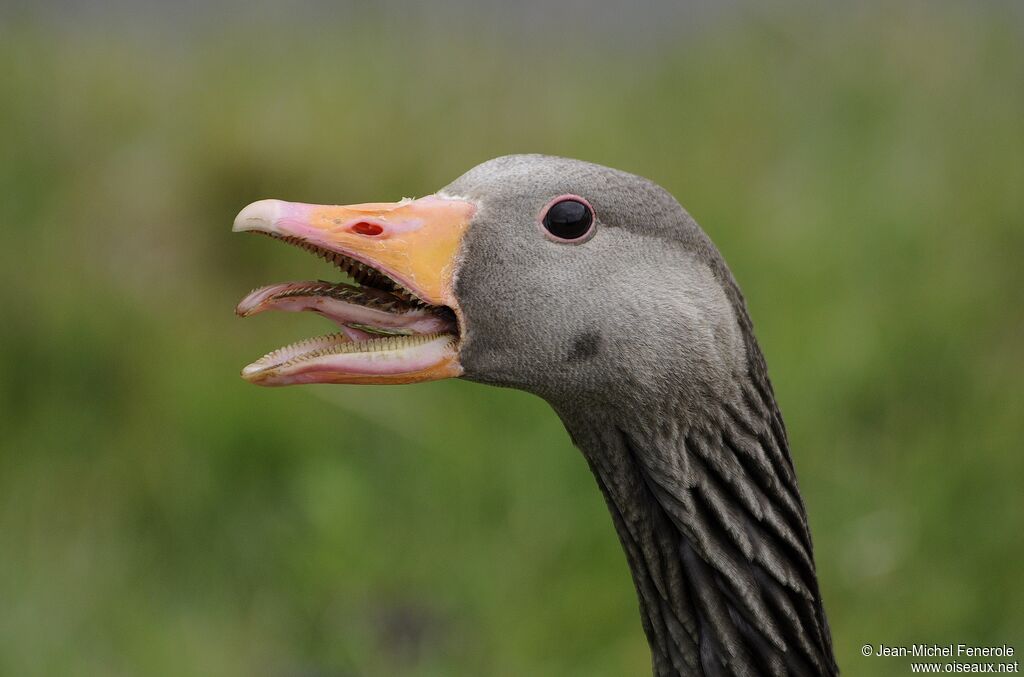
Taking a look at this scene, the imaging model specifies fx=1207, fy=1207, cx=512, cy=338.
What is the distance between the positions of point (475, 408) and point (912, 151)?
3.10m

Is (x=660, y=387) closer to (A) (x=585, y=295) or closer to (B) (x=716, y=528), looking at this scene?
(A) (x=585, y=295)

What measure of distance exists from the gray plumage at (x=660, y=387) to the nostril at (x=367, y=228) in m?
0.21

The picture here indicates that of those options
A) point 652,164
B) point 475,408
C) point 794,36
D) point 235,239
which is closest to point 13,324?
point 235,239

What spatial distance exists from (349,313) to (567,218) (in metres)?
0.58

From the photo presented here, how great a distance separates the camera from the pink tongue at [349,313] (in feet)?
9.50

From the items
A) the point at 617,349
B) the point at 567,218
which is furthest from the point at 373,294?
the point at 617,349

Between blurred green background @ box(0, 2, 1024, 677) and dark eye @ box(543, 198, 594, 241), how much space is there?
2312 millimetres

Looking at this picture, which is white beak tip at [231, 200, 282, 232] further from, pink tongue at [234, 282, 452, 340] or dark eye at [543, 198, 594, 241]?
dark eye at [543, 198, 594, 241]

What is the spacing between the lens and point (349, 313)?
289 centimetres

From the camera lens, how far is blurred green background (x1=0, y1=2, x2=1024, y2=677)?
5.07 m

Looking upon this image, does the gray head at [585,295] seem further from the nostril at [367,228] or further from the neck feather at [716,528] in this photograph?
the nostril at [367,228]

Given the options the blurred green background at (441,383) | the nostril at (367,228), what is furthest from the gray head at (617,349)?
the blurred green background at (441,383)

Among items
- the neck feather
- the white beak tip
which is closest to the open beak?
the white beak tip

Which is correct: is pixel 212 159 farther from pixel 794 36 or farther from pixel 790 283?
pixel 794 36
